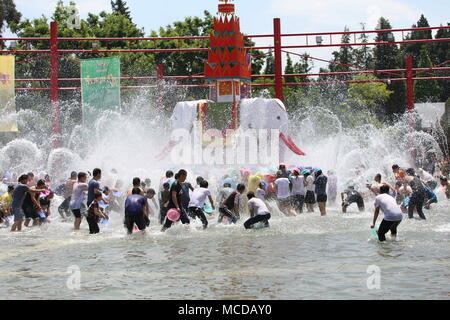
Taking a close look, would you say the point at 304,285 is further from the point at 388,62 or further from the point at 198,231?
the point at 388,62

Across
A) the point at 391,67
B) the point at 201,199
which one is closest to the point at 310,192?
the point at 201,199

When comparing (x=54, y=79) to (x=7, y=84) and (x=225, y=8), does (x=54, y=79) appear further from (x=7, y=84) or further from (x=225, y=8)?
(x=225, y=8)

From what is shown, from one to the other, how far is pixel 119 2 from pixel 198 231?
71.1m

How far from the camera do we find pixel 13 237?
1711 centimetres

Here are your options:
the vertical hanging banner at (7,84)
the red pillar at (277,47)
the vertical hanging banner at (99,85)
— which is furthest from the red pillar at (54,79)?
the red pillar at (277,47)

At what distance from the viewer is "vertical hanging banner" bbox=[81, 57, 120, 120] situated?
31.2m

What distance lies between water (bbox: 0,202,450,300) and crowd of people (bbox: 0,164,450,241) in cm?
38

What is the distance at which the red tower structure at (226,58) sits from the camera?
88.9ft

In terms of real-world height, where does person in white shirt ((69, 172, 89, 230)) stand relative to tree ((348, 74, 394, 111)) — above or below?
below

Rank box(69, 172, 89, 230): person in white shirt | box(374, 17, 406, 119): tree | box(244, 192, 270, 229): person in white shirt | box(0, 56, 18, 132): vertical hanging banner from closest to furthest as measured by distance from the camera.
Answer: box(244, 192, 270, 229): person in white shirt
box(69, 172, 89, 230): person in white shirt
box(0, 56, 18, 132): vertical hanging banner
box(374, 17, 406, 119): tree
